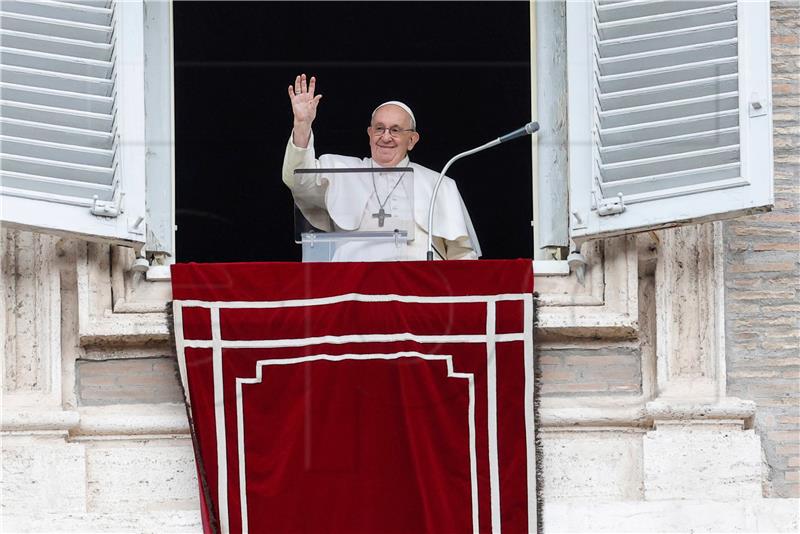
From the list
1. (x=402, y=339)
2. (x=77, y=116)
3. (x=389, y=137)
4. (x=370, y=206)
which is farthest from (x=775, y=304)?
(x=77, y=116)

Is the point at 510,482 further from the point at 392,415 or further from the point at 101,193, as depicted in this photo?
the point at 101,193

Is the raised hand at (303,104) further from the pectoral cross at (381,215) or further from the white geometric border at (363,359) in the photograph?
the white geometric border at (363,359)

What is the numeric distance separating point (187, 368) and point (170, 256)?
68cm

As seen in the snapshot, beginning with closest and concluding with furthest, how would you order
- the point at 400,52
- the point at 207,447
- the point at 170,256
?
the point at 207,447
the point at 170,256
the point at 400,52

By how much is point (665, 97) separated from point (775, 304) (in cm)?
83

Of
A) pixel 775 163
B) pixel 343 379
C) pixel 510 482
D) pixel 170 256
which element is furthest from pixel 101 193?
pixel 775 163

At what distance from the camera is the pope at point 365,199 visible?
341 inches

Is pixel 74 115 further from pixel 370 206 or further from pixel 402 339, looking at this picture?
pixel 402 339

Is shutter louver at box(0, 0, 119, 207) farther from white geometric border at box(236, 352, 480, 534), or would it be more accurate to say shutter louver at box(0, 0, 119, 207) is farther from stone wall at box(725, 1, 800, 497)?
stone wall at box(725, 1, 800, 497)

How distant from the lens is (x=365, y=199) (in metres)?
8.67

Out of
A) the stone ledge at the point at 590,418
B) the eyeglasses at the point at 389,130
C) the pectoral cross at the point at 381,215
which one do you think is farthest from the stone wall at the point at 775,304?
the eyeglasses at the point at 389,130

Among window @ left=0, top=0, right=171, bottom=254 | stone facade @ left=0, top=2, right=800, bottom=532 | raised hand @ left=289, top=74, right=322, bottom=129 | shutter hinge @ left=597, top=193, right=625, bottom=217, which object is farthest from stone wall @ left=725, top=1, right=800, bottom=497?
window @ left=0, top=0, right=171, bottom=254

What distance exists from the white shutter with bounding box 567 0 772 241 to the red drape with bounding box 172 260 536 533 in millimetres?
448

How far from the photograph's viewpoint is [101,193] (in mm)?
8461
